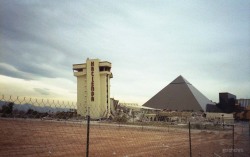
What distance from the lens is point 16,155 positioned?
29.6 ft

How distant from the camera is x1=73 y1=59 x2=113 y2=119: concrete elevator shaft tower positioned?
45062 millimetres

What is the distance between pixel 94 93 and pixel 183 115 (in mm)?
16229

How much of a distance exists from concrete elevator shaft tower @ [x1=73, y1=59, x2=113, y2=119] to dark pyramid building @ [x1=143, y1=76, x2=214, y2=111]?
41.7 meters

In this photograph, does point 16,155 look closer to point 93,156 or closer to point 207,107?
point 93,156

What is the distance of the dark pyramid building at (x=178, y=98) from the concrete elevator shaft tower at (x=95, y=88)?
4165 centimetres

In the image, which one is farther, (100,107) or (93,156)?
(100,107)

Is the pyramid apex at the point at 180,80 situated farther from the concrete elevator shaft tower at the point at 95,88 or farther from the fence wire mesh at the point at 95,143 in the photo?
the fence wire mesh at the point at 95,143

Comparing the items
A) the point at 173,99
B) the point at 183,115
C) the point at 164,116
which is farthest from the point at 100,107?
the point at 173,99

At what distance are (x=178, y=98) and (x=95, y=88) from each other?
4662 cm

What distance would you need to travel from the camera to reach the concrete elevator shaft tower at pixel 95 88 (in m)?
45.1

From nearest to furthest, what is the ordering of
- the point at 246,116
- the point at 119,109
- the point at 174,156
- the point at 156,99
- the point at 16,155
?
the point at 16,155, the point at 174,156, the point at 119,109, the point at 246,116, the point at 156,99

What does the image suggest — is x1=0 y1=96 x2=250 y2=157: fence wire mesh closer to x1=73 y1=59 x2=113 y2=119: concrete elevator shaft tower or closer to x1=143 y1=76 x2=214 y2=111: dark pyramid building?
x1=73 y1=59 x2=113 y2=119: concrete elevator shaft tower

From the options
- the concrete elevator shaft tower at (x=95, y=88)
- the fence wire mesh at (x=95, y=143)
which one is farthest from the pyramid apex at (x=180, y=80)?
the fence wire mesh at (x=95, y=143)

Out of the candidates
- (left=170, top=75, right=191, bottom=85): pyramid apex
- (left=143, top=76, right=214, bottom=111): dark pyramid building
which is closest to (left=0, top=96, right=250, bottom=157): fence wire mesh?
(left=143, top=76, right=214, bottom=111): dark pyramid building
